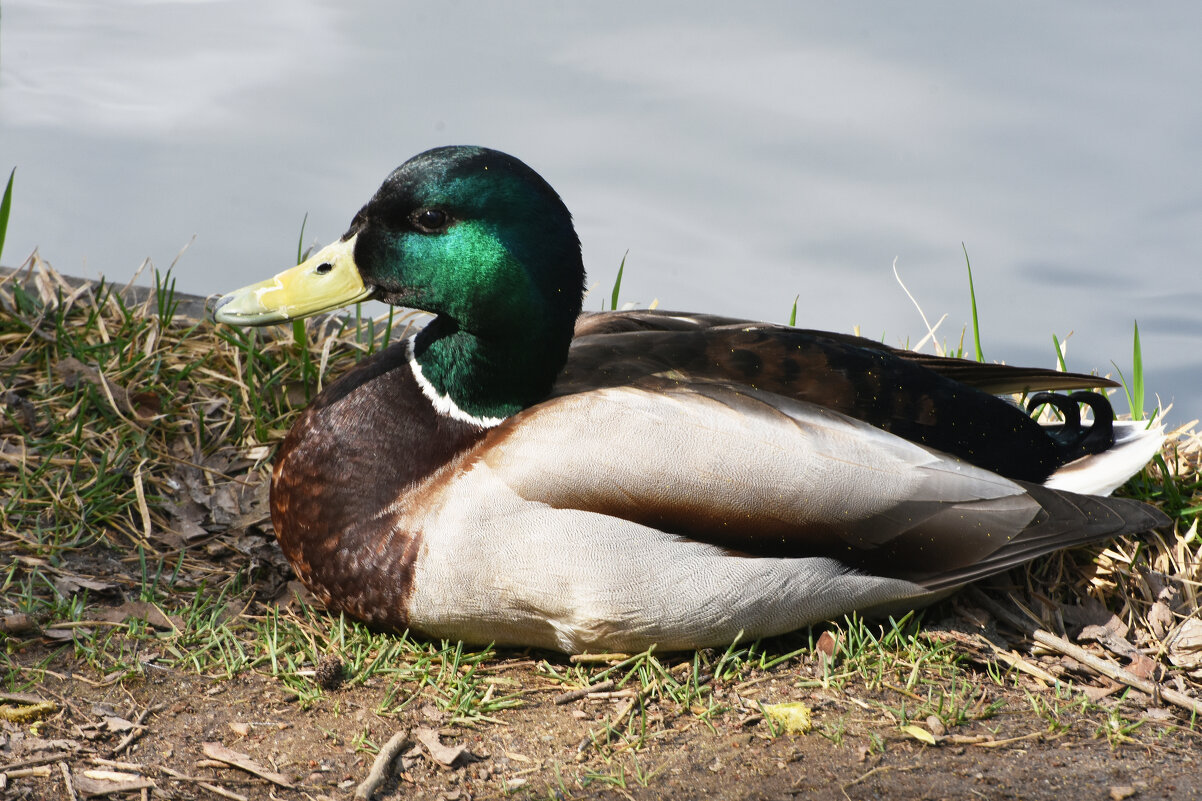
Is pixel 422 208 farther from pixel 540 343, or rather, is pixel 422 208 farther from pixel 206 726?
pixel 206 726

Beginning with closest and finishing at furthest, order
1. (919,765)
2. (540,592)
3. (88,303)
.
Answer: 1. (919,765)
2. (540,592)
3. (88,303)

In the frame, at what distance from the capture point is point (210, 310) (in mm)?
5652

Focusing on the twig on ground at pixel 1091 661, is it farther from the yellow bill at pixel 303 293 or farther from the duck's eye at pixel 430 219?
the yellow bill at pixel 303 293

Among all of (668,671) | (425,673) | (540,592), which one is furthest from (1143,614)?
(425,673)

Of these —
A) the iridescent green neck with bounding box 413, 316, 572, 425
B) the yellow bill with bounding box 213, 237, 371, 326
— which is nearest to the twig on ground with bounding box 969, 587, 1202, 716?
the iridescent green neck with bounding box 413, 316, 572, 425

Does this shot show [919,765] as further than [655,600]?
No

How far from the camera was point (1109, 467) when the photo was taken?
4.16 metres

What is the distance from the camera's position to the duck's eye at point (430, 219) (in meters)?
3.56

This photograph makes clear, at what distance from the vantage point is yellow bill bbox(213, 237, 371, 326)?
12.0ft

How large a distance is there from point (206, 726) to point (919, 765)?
207 cm

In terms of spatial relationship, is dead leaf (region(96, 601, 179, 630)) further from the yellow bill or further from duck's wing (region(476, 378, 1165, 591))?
duck's wing (region(476, 378, 1165, 591))

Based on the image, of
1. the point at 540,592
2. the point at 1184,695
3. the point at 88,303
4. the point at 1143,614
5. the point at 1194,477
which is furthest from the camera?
the point at 88,303

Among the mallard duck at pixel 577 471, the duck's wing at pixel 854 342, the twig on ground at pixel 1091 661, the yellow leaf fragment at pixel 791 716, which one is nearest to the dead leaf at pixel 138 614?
the mallard duck at pixel 577 471

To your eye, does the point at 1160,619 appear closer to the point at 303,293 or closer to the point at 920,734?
the point at 920,734
